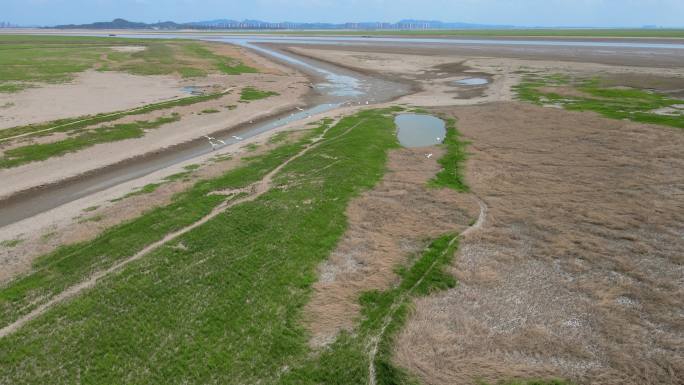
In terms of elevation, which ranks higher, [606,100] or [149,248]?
[606,100]

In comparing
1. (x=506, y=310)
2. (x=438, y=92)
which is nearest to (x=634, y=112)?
(x=438, y=92)

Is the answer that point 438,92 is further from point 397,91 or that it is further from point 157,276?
point 157,276

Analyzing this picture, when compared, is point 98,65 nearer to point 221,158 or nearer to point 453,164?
point 221,158

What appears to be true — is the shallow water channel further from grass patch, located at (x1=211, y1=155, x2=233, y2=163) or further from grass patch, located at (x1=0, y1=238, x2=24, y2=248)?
grass patch, located at (x1=0, y1=238, x2=24, y2=248)

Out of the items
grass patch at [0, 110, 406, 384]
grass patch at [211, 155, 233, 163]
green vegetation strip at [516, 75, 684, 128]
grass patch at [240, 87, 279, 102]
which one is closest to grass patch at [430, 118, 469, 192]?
grass patch at [0, 110, 406, 384]

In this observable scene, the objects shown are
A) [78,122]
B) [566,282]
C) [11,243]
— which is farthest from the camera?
[78,122]

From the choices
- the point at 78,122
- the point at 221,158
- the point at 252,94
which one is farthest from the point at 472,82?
the point at 78,122
